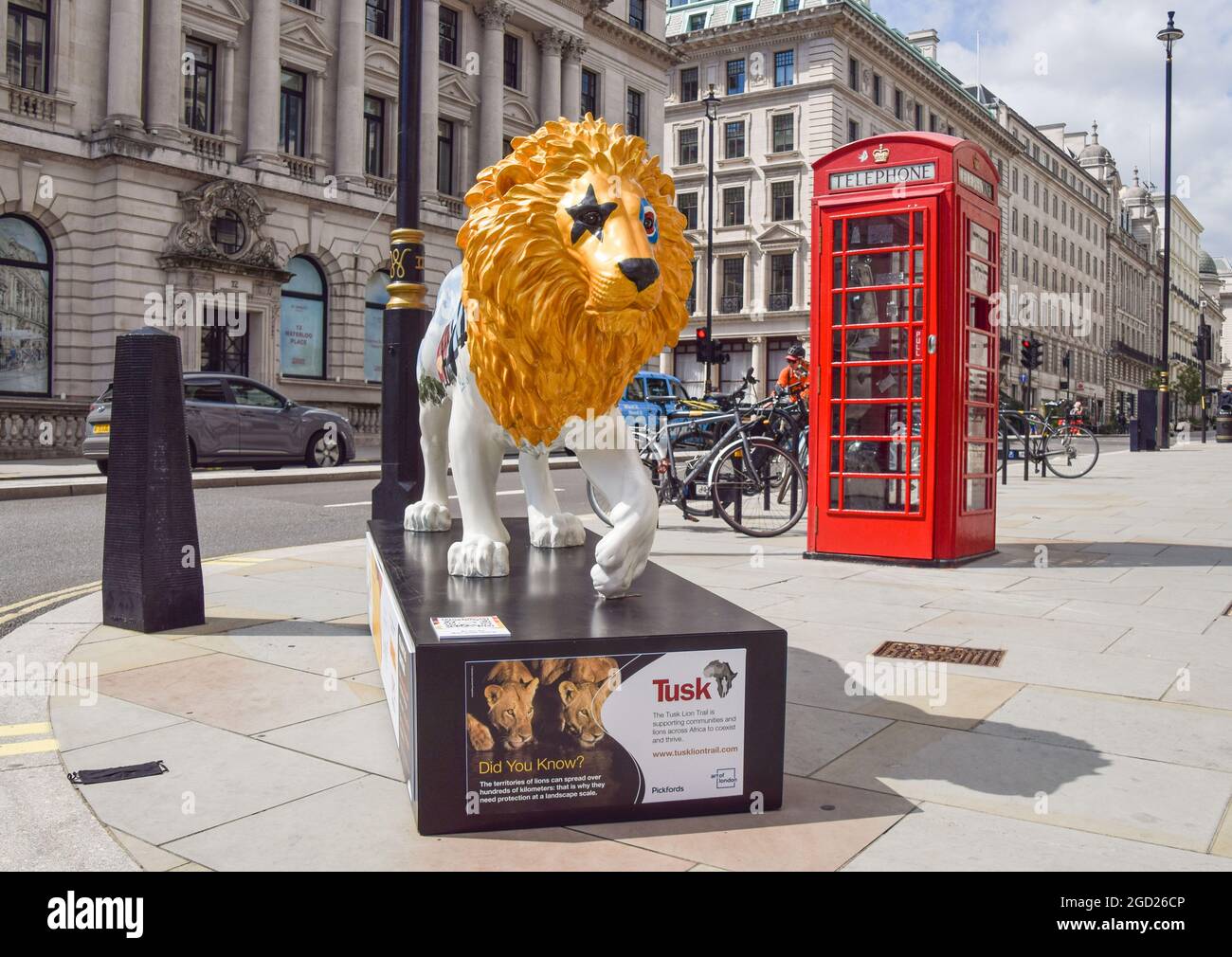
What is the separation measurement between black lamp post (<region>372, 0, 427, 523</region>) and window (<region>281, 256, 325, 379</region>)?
2170 cm

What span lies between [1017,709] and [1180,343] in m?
130

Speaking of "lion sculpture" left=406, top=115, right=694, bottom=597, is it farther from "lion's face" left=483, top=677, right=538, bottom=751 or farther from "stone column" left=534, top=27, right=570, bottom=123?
"stone column" left=534, top=27, right=570, bottom=123

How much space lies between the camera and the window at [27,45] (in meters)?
22.2

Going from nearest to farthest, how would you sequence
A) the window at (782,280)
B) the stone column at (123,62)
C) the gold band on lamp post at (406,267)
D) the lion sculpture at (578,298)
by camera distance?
the lion sculpture at (578,298), the gold band on lamp post at (406,267), the stone column at (123,62), the window at (782,280)

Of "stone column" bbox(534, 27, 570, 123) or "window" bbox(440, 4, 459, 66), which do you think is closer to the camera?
"window" bbox(440, 4, 459, 66)

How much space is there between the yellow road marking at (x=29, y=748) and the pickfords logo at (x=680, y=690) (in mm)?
2008

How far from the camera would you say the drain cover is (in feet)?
15.9

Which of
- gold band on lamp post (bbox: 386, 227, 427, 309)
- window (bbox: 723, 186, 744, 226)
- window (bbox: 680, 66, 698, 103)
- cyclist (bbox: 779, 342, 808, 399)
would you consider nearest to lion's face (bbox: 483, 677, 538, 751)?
gold band on lamp post (bbox: 386, 227, 427, 309)

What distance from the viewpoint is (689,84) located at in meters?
54.5

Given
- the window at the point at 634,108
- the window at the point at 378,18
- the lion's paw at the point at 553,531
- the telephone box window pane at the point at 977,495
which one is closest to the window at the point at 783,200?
the window at the point at 634,108

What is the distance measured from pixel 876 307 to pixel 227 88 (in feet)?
73.8

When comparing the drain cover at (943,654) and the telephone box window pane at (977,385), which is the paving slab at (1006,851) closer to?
the drain cover at (943,654)
